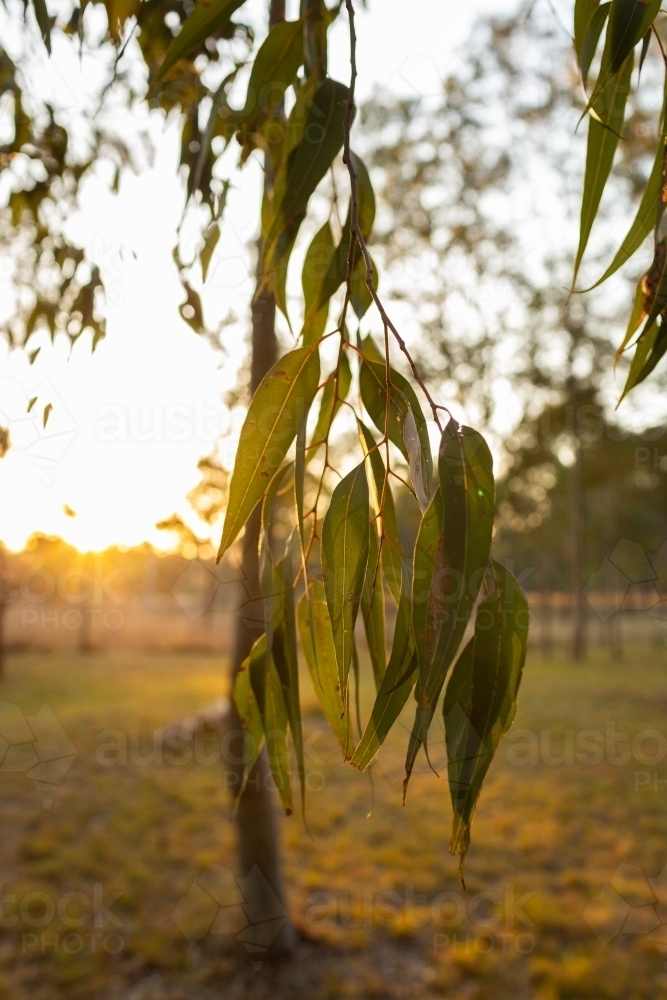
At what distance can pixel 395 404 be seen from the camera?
52 cm

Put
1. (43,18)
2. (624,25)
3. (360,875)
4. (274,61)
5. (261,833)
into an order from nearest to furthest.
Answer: (624,25), (274,61), (43,18), (261,833), (360,875)

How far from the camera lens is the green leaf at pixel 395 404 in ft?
1.61

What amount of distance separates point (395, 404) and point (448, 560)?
0.47 ft

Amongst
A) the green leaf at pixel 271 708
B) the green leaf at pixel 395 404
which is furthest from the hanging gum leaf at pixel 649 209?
the green leaf at pixel 271 708

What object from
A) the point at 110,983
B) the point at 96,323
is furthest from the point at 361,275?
the point at 110,983

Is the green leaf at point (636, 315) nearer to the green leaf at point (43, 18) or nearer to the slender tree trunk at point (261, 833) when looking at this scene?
the green leaf at point (43, 18)

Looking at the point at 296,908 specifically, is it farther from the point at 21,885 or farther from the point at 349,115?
the point at 349,115

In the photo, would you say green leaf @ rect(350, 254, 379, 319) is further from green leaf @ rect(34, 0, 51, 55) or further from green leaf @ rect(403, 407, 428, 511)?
green leaf @ rect(34, 0, 51, 55)

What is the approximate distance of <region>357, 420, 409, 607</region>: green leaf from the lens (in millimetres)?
522

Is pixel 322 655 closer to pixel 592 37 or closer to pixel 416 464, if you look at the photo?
pixel 416 464

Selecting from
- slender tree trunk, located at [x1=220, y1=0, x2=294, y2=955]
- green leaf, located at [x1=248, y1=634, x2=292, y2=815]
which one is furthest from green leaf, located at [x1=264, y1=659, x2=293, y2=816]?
slender tree trunk, located at [x1=220, y1=0, x2=294, y2=955]

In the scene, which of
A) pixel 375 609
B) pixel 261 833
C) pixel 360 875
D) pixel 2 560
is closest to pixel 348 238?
pixel 375 609

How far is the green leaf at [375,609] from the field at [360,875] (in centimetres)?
113

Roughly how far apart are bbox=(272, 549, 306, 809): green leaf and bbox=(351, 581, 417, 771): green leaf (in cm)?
14
